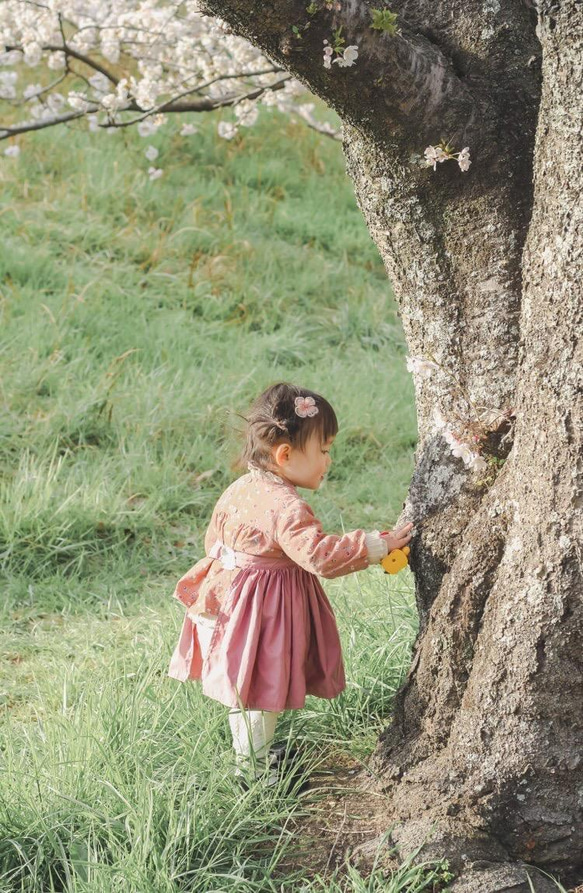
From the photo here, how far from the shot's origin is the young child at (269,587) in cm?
237

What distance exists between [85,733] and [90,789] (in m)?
0.24

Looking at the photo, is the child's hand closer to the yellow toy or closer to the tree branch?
the yellow toy

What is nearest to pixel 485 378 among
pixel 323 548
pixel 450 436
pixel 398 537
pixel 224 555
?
pixel 450 436

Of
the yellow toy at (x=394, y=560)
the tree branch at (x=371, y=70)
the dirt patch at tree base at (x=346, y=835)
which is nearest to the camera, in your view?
the tree branch at (x=371, y=70)

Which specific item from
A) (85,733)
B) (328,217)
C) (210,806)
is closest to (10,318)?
(328,217)

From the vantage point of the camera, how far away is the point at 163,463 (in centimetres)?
488

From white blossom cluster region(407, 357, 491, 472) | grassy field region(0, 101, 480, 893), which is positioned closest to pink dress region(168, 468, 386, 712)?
grassy field region(0, 101, 480, 893)

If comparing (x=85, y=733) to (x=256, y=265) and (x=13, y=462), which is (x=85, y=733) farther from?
(x=256, y=265)

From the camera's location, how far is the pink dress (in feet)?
7.72

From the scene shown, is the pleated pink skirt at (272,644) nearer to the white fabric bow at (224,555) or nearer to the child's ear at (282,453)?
the white fabric bow at (224,555)

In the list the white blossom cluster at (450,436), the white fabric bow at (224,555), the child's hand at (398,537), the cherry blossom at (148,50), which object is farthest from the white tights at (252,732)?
the cherry blossom at (148,50)

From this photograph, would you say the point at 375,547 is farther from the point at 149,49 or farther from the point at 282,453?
the point at 149,49

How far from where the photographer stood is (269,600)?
2.43m

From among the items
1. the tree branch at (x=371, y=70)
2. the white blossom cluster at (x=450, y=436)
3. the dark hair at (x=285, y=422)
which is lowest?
the dark hair at (x=285, y=422)
